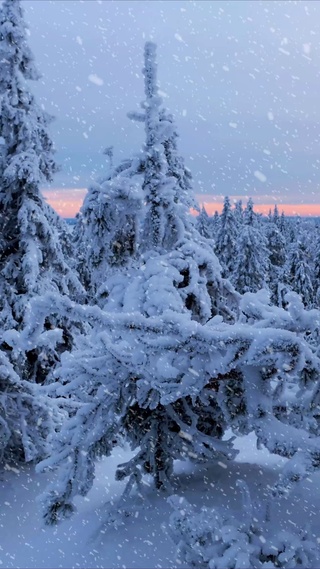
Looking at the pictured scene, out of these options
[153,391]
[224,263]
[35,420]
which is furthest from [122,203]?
[224,263]

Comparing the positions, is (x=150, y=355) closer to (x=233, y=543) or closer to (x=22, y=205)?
(x=233, y=543)

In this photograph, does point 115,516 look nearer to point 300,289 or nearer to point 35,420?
point 35,420

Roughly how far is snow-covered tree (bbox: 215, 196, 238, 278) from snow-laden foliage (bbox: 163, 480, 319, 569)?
35.7 metres

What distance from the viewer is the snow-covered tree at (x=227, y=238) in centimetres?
4091

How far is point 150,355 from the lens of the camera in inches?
181

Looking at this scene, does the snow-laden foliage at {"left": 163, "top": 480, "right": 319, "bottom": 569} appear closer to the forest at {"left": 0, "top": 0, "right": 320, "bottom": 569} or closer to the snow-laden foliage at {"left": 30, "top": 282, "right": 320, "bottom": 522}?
the forest at {"left": 0, "top": 0, "right": 320, "bottom": 569}

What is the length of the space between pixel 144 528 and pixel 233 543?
1.95 meters

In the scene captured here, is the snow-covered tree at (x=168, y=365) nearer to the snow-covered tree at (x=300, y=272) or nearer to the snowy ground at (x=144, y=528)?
the snowy ground at (x=144, y=528)

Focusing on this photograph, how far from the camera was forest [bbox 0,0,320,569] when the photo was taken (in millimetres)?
4180

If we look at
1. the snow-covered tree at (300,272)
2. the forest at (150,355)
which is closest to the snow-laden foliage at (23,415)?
the forest at (150,355)

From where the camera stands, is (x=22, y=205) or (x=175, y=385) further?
(x=22, y=205)

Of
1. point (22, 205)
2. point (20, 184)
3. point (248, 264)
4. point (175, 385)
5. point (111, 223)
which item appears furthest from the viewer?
point (248, 264)

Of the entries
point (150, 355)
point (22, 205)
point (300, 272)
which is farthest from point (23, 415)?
point (300, 272)

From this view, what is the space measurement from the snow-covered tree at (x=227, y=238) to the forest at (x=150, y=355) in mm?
29123
